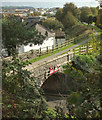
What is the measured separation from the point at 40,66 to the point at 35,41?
5.77 m

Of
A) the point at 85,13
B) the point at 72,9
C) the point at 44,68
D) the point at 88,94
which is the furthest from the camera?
the point at 85,13

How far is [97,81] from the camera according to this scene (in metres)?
2.81

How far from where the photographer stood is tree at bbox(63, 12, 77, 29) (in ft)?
163

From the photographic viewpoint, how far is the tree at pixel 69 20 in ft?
163

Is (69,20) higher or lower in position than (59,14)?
lower

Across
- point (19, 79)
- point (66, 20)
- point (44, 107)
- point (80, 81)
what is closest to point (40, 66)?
point (19, 79)

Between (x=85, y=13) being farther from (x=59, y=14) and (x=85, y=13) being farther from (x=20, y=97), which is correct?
(x=20, y=97)

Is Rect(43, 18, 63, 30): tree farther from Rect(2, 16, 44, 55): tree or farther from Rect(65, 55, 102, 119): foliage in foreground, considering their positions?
Rect(65, 55, 102, 119): foliage in foreground

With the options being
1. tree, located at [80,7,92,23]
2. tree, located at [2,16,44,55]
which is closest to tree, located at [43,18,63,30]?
tree, located at [80,7,92,23]

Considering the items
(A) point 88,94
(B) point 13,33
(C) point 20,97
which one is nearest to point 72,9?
(B) point 13,33

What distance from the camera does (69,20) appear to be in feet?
166

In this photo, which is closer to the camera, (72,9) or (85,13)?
(72,9)

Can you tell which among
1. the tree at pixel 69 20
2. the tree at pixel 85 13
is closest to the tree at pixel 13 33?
the tree at pixel 69 20

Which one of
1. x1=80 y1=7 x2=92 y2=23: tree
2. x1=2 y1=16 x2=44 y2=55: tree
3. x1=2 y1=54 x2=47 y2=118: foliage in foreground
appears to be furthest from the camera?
x1=80 y1=7 x2=92 y2=23: tree
